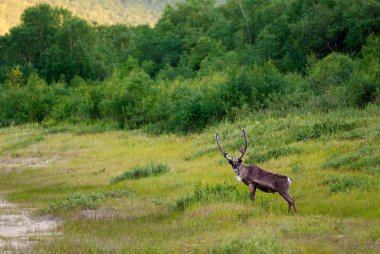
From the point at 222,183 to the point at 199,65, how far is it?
7047 centimetres

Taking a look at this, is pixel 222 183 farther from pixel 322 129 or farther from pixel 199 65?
pixel 199 65

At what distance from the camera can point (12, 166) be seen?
121 feet

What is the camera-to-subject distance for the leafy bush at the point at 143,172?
26328mm

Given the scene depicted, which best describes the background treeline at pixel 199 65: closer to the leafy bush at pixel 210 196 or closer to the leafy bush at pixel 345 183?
Result: the leafy bush at pixel 345 183

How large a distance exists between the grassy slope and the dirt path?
2.10ft

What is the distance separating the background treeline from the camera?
145 ft

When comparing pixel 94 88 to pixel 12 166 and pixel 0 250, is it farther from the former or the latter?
pixel 0 250

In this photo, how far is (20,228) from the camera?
664 inches

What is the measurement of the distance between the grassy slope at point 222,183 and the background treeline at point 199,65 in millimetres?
4317

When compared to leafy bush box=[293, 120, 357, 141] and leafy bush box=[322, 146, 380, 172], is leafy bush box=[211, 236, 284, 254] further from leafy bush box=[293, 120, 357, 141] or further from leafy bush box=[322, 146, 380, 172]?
leafy bush box=[293, 120, 357, 141]

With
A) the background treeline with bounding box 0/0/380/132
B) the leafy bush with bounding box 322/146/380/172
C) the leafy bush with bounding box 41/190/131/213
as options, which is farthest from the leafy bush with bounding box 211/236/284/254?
the background treeline with bounding box 0/0/380/132

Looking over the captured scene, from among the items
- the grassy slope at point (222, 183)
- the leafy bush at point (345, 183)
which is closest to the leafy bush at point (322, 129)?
the grassy slope at point (222, 183)

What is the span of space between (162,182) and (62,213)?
574cm

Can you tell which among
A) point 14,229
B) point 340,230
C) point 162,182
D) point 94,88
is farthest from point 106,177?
point 94,88
